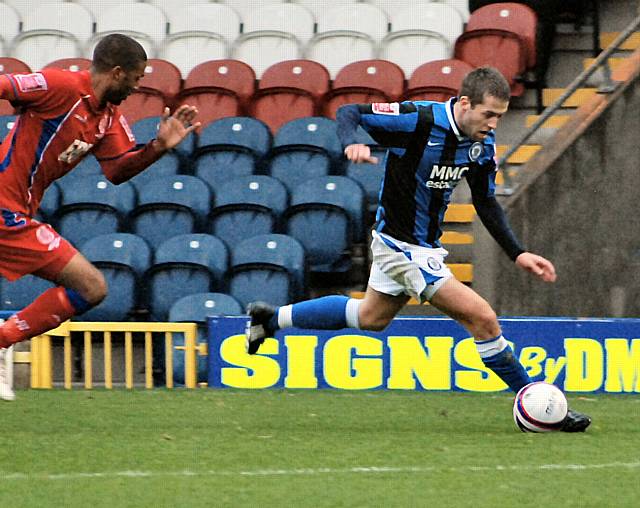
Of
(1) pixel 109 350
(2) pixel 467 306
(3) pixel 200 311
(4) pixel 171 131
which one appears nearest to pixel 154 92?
(3) pixel 200 311

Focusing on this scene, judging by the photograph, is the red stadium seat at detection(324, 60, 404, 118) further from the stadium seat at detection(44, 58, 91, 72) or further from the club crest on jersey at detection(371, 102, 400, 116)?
the club crest on jersey at detection(371, 102, 400, 116)

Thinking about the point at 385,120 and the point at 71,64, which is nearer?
the point at 385,120

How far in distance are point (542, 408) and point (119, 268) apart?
456 cm

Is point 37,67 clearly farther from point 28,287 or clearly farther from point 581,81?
point 581,81

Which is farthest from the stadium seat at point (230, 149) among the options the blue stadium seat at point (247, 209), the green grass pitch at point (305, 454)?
the green grass pitch at point (305, 454)

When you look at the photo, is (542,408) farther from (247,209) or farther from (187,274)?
(247,209)

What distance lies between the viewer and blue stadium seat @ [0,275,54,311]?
1023 cm

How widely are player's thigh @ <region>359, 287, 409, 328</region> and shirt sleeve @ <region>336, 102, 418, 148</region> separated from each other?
81cm

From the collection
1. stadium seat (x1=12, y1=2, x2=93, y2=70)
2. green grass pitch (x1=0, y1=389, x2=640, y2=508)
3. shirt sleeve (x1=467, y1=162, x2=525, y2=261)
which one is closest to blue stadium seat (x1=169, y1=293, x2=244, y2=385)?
green grass pitch (x1=0, y1=389, x2=640, y2=508)

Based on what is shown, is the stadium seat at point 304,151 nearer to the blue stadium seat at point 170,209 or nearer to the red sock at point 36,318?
the blue stadium seat at point 170,209

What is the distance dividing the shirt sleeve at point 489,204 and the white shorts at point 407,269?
0.30 meters

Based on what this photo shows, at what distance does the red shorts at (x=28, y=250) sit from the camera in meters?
6.58

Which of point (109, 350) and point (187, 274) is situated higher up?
point (187, 274)

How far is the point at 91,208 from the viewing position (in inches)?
434
